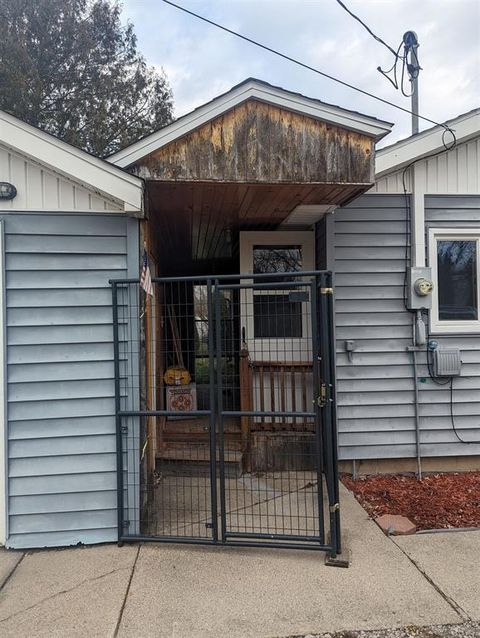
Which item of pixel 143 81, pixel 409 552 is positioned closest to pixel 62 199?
pixel 409 552

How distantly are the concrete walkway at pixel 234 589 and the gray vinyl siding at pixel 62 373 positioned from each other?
A: 244 millimetres

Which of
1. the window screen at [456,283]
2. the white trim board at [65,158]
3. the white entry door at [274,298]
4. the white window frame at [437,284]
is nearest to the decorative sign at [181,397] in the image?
the white entry door at [274,298]

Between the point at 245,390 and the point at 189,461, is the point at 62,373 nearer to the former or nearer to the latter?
the point at 189,461

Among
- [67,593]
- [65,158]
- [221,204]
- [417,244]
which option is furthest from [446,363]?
[65,158]

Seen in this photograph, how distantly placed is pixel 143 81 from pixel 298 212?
39.1 ft

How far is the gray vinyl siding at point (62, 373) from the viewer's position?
10.5 ft

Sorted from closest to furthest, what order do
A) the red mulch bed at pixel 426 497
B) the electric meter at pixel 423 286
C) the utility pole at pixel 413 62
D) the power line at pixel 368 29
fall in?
the red mulch bed at pixel 426 497 → the electric meter at pixel 423 286 → the power line at pixel 368 29 → the utility pole at pixel 413 62

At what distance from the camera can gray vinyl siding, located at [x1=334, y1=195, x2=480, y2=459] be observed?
4.32 m

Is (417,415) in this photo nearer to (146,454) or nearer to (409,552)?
(409,552)

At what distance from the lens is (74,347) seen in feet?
10.7

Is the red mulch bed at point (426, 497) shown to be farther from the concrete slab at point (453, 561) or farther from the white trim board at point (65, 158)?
the white trim board at point (65, 158)

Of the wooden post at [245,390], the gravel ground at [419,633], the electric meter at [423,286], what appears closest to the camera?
the gravel ground at [419,633]

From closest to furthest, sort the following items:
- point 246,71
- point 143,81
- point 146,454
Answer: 1. point 146,454
2. point 246,71
3. point 143,81

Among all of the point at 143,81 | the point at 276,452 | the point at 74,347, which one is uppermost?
the point at 143,81
